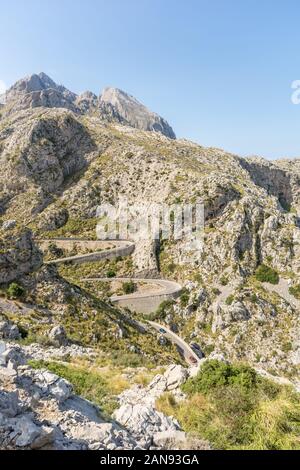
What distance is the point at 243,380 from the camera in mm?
16516

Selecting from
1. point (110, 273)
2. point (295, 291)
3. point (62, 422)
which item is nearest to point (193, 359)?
point (295, 291)

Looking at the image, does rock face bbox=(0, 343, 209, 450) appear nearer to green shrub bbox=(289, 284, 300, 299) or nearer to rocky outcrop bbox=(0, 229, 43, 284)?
rocky outcrop bbox=(0, 229, 43, 284)

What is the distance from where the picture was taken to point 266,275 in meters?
77.4

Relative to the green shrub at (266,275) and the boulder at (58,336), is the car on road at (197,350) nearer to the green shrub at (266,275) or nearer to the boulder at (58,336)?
the green shrub at (266,275)

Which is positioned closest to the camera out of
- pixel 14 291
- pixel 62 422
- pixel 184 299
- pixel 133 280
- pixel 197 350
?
pixel 62 422

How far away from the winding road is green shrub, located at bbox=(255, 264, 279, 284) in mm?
17150

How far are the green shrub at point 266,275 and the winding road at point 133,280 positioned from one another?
1715 cm

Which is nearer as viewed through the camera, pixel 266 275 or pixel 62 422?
pixel 62 422

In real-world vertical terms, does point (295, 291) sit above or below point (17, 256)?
below

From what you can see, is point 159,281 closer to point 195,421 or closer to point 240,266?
point 240,266

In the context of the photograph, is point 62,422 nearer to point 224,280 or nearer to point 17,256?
point 17,256

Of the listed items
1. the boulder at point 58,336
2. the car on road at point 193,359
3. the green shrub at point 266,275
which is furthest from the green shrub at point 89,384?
the green shrub at point 266,275

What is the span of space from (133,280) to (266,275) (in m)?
28.9

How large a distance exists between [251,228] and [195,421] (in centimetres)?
7612
